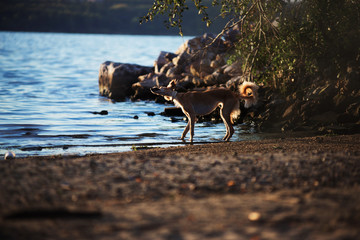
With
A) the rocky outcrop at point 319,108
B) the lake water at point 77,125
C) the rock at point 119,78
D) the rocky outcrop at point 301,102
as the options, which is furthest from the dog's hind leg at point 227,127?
the rock at point 119,78

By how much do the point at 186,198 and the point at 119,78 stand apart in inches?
1010

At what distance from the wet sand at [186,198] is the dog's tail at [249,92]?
5.90 metres

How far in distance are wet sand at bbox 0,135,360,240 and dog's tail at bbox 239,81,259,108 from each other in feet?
19.4

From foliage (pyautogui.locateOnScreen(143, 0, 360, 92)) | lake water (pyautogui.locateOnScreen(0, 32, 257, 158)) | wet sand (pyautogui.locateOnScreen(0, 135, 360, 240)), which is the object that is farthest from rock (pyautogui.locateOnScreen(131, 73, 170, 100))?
wet sand (pyautogui.locateOnScreen(0, 135, 360, 240))

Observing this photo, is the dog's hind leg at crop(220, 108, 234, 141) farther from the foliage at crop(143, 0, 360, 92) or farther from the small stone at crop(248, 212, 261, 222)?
the small stone at crop(248, 212, 261, 222)

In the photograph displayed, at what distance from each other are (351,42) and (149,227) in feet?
44.4

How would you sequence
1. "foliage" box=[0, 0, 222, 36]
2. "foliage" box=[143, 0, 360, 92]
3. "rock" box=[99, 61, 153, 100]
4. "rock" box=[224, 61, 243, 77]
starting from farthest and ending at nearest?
"foliage" box=[0, 0, 222, 36], "rock" box=[99, 61, 153, 100], "rock" box=[224, 61, 243, 77], "foliage" box=[143, 0, 360, 92]

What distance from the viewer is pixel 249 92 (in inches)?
615

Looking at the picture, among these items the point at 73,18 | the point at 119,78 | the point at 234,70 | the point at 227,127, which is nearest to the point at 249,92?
the point at 227,127

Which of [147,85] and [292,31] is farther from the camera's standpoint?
[147,85]

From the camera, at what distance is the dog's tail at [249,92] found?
15.4 meters

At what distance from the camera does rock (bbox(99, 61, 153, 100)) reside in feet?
104

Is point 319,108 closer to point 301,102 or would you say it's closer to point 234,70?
point 301,102

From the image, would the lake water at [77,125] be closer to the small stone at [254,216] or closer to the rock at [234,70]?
the rock at [234,70]
